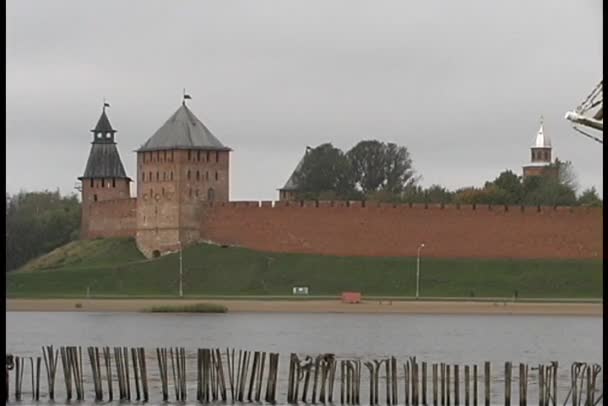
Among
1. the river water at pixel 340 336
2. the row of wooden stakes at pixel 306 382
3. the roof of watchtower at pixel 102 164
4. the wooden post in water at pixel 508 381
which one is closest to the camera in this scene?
the wooden post in water at pixel 508 381

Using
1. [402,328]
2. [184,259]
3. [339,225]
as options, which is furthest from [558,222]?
[402,328]

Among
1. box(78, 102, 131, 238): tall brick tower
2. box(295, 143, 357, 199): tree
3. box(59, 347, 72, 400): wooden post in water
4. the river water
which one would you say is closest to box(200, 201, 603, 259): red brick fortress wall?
box(78, 102, 131, 238): tall brick tower

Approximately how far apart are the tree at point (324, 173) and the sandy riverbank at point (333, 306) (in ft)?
76.3

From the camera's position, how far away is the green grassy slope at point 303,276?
178 feet

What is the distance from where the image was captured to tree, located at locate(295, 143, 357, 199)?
74.5 m

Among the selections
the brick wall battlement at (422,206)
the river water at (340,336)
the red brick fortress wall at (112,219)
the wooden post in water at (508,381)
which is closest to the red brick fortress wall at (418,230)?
the brick wall battlement at (422,206)

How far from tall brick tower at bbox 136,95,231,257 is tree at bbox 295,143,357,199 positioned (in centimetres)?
1012

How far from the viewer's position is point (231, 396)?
61.1 ft

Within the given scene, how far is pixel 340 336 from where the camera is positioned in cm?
3484

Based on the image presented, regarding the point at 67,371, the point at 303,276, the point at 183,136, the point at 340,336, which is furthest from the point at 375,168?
the point at 67,371

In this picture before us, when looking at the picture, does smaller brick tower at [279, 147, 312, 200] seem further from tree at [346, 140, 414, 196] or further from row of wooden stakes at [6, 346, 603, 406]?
row of wooden stakes at [6, 346, 603, 406]

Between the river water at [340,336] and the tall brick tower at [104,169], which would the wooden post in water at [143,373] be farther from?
the tall brick tower at [104,169]

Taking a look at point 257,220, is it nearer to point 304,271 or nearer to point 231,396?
point 304,271

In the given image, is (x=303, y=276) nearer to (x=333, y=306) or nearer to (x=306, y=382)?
(x=333, y=306)
